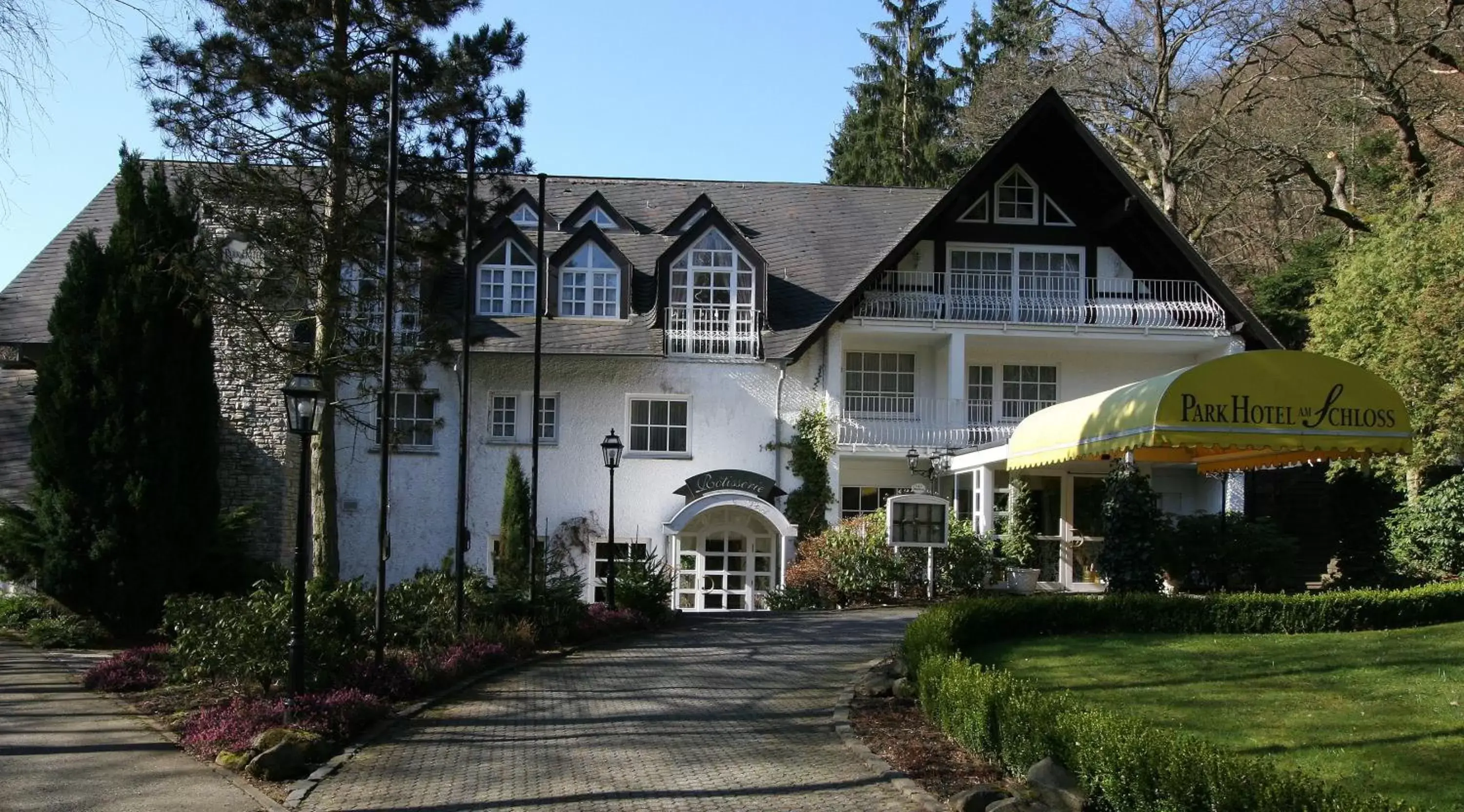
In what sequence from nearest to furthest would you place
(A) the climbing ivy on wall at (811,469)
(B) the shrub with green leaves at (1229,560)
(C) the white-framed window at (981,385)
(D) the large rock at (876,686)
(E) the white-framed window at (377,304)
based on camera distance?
(D) the large rock at (876,686) < (E) the white-framed window at (377,304) < (B) the shrub with green leaves at (1229,560) < (A) the climbing ivy on wall at (811,469) < (C) the white-framed window at (981,385)

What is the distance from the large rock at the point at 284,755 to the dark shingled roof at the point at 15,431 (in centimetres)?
1510

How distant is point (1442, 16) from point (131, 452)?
28.2 m

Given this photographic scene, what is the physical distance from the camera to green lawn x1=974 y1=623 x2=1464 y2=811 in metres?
8.52

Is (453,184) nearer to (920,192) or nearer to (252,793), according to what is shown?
(252,793)

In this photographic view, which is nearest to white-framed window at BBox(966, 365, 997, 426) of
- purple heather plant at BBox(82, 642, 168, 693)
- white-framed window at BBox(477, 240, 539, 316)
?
white-framed window at BBox(477, 240, 539, 316)

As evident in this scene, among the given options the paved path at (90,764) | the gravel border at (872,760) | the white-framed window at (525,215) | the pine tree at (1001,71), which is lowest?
the paved path at (90,764)

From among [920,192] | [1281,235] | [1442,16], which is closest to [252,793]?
[920,192]

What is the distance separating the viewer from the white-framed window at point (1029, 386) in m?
30.6

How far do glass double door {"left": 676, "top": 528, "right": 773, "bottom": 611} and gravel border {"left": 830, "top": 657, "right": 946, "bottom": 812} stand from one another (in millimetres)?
14766

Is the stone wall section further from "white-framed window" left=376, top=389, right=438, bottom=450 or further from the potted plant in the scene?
the potted plant

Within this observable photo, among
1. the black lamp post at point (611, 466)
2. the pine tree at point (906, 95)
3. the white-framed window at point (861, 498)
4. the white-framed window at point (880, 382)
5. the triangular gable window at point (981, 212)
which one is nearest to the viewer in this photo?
the black lamp post at point (611, 466)

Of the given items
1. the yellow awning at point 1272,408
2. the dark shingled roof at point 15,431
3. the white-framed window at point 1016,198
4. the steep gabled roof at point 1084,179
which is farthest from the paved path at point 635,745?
the white-framed window at point 1016,198

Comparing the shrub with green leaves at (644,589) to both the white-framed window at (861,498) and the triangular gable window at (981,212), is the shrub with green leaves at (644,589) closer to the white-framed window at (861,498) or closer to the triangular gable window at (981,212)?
the white-framed window at (861,498)

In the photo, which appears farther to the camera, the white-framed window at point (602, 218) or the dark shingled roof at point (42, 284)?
the white-framed window at point (602, 218)
